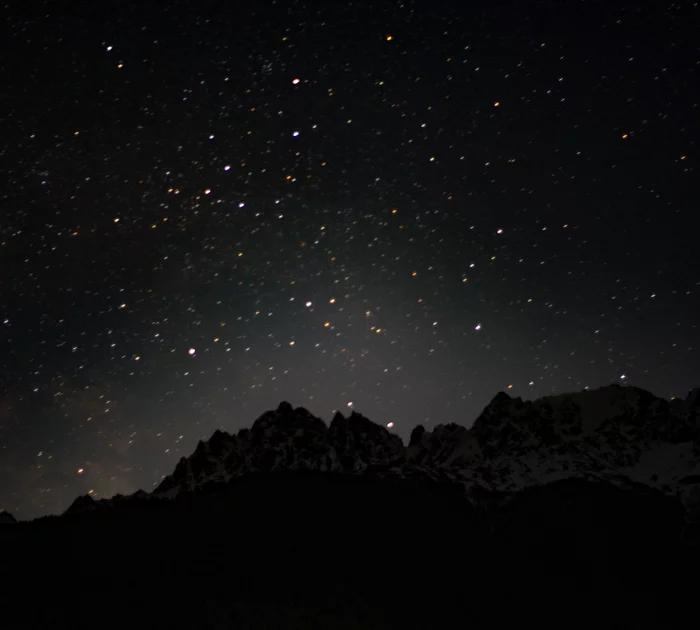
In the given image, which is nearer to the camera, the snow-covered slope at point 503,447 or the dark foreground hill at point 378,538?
the dark foreground hill at point 378,538

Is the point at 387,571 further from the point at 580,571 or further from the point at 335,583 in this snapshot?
the point at 580,571

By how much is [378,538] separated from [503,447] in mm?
7919

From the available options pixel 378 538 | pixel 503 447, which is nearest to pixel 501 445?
pixel 503 447

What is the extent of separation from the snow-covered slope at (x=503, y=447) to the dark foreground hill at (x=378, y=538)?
0.33 feet

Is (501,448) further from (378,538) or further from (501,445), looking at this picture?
(378,538)

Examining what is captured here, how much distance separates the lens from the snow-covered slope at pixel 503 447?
90.7 ft

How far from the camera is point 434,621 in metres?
27.0

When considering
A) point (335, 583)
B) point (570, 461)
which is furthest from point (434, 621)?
point (570, 461)

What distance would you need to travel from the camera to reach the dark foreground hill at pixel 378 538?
1054 inches

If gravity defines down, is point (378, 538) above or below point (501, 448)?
below

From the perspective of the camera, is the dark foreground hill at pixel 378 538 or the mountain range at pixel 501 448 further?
the mountain range at pixel 501 448

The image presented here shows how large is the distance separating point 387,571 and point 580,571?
925 centimetres

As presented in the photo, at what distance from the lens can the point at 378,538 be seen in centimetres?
2955

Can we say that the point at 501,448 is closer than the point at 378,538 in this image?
Yes
